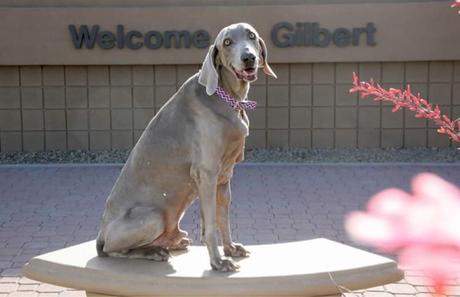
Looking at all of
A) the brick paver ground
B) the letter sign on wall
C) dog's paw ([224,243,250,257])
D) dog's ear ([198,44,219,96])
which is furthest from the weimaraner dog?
the letter sign on wall

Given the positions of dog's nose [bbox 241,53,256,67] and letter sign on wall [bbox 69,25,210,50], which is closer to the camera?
dog's nose [bbox 241,53,256,67]

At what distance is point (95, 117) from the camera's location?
12.3 meters

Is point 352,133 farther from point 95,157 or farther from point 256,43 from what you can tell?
point 256,43

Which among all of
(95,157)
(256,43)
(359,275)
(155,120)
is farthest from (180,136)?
(95,157)

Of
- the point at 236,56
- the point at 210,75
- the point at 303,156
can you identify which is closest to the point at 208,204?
the point at 210,75

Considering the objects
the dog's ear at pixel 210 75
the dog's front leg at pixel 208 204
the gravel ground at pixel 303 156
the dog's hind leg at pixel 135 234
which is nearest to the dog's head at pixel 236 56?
the dog's ear at pixel 210 75

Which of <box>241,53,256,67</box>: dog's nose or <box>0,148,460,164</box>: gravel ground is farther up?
<box>241,53,256,67</box>: dog's nose

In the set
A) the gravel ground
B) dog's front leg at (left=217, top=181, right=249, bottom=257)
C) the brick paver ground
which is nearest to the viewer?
dog's front leg at (left=217, top=181, right=249, bottom=257)

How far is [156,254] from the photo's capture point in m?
3.66

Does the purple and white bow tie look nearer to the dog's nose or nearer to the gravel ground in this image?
the dog's nose

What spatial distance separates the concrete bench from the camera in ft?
10.8

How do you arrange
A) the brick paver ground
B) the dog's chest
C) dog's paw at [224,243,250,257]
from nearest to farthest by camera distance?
the dog's chest, dog's paw at [224,243,250,257], the brick paver ground

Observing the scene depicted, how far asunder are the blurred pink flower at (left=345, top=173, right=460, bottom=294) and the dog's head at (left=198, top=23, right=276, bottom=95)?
229cm

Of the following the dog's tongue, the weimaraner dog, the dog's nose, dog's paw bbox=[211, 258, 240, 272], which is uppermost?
the dog's nose
